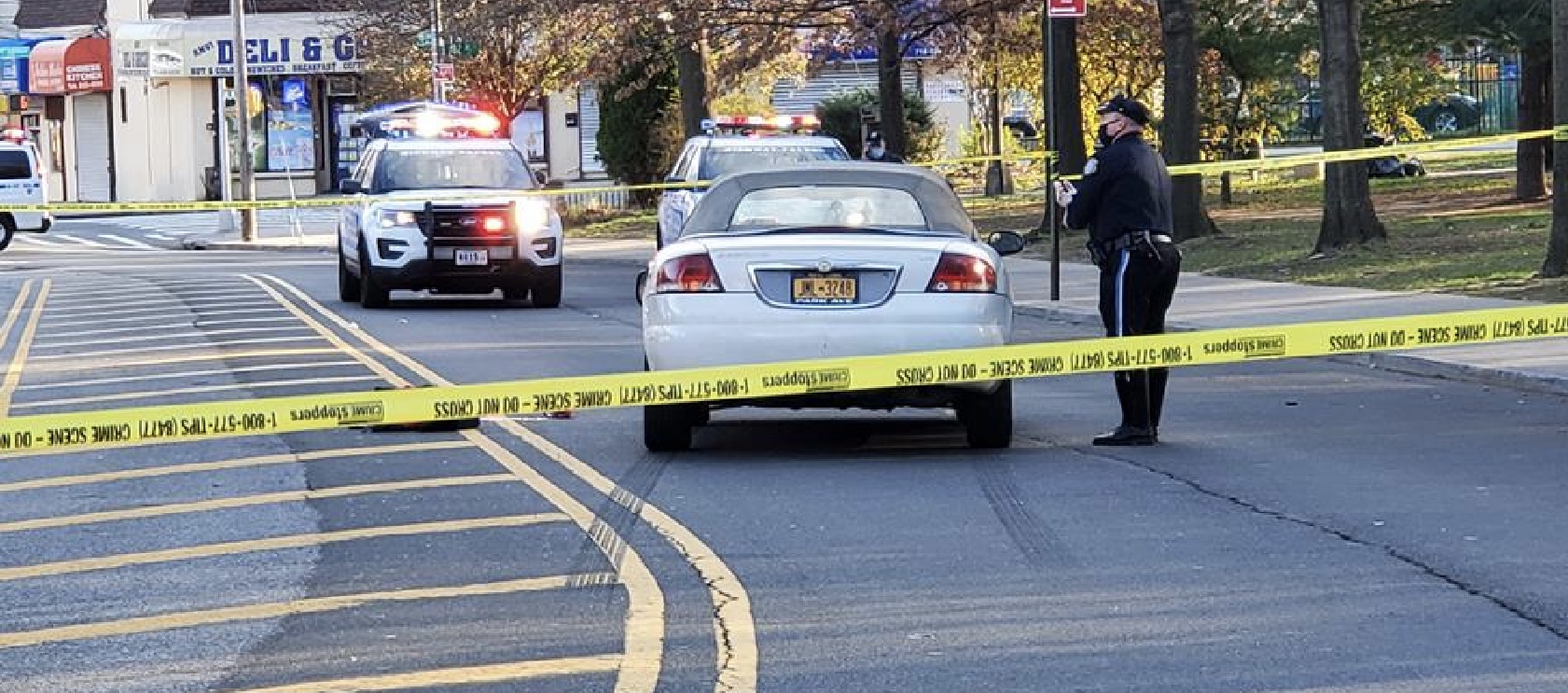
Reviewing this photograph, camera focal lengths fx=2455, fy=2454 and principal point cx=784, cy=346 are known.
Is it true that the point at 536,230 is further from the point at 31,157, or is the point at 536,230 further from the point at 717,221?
the point at 31,157

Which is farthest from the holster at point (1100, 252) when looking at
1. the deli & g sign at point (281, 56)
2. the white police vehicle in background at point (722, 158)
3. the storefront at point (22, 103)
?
the storefront at point (22, 103)

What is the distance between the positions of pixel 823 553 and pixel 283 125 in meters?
57.7

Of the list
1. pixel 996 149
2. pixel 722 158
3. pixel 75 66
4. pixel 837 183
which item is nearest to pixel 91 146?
pixel 75 66

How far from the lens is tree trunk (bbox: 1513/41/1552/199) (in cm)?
3466

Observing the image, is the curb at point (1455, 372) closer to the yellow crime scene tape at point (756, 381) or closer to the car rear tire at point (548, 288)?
the yellow crime scene tape at point (756, 381)

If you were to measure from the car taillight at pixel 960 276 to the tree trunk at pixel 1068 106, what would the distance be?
70.2ft

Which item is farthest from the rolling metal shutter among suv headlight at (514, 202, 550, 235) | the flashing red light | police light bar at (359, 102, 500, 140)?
suv headlight at (514, 202, 550, 235)

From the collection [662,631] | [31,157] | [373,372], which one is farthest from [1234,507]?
[31,157]

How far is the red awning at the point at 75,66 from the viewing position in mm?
67438

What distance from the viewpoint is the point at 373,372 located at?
1661 cm

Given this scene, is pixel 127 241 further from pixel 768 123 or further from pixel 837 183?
pixel 837 183

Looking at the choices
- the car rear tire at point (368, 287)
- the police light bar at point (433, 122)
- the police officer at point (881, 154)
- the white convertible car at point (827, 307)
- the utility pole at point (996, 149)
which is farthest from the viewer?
the utility pole at point (996, 149)

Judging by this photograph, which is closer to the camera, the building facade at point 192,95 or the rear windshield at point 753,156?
the rear windshield at point 753,156

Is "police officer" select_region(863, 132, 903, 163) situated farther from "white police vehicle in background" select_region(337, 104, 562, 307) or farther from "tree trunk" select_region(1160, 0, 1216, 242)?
"white police vehicle in background" select_region(337, 104, 562, 307)
